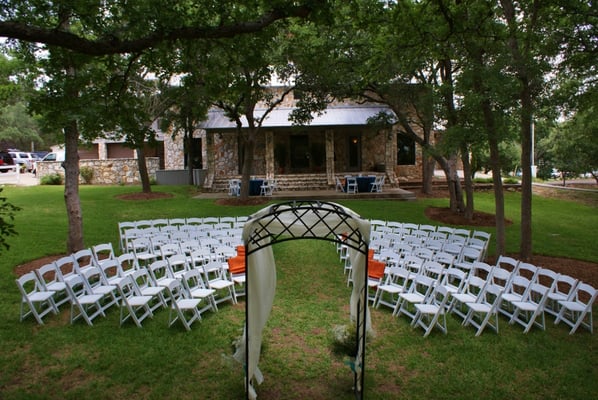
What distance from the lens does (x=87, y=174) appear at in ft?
83.3

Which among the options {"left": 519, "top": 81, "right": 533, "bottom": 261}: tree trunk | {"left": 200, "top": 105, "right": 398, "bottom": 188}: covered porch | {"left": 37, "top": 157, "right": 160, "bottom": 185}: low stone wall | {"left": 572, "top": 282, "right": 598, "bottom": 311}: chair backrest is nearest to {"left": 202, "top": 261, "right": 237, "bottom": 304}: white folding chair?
{"left": 572, "top": 282, "right": 598, "bottom": 311}: chair backrest

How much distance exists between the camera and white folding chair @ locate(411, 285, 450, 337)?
596cm

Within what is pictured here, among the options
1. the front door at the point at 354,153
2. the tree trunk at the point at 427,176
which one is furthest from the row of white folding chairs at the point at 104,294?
the front door at the point at 354,153

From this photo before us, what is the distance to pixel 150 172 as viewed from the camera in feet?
87.0

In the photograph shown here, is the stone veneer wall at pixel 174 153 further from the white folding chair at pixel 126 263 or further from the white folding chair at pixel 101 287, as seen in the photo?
the white folding chair at pixel 101 287

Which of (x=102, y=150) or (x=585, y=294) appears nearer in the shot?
(x=585, y=294)

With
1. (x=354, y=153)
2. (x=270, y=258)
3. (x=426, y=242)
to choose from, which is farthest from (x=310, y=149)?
(x=270, y=258)

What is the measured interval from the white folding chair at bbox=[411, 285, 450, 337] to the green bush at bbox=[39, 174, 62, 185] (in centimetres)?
2328

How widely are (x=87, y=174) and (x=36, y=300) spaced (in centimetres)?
2121

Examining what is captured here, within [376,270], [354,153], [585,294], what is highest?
[354,153]

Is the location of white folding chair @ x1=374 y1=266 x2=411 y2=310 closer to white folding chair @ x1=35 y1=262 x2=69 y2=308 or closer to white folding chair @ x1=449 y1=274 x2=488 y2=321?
white folding chair @ x1=449 y1=274 x2=488 y2=321

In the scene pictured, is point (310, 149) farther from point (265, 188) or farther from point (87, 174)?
point (87, 174)

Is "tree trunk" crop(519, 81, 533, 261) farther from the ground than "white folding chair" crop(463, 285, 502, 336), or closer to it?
farther from the ground

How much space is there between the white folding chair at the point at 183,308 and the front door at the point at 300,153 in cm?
1814
